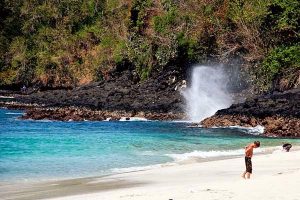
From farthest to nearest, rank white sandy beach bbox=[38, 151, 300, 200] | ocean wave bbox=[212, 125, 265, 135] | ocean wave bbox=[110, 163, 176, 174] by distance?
ocean wave bbox=[212, 125, 265, 135] → ocean wave bbox=[110, 163, 176, 174] → white sandy beach bbox=[38, 151, 300, 200]

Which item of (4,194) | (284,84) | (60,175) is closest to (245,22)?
(284,84)

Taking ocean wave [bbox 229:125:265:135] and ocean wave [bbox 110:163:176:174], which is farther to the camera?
ocean wave [bbox 229:125:265:135]

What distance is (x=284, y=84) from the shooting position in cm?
3747

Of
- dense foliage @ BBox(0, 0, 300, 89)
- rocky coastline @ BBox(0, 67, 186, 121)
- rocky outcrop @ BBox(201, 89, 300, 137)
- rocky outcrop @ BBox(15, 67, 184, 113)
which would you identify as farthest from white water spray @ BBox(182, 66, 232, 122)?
rocky outcrop @ BBox(201, 89, 300, 137)

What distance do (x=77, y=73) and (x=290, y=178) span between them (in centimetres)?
5425

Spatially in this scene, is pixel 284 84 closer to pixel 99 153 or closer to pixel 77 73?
pixel 99 153

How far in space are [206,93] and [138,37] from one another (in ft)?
45.5

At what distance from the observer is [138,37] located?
56.2m

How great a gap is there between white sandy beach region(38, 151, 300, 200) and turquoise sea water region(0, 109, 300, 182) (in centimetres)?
230

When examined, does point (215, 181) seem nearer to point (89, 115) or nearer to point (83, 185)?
point (83, 185)

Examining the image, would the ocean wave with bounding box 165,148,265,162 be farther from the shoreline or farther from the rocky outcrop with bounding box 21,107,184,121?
the rocky outcrop with bounding box 21,107,184,121

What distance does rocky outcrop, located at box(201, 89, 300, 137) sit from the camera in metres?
29.9

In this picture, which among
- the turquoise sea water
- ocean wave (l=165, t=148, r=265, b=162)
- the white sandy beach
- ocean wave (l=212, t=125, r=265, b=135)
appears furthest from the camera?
ocean wave (l=212, t=125, r=265, b=135)

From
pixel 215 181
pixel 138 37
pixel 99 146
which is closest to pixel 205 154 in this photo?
pixel 99 146
